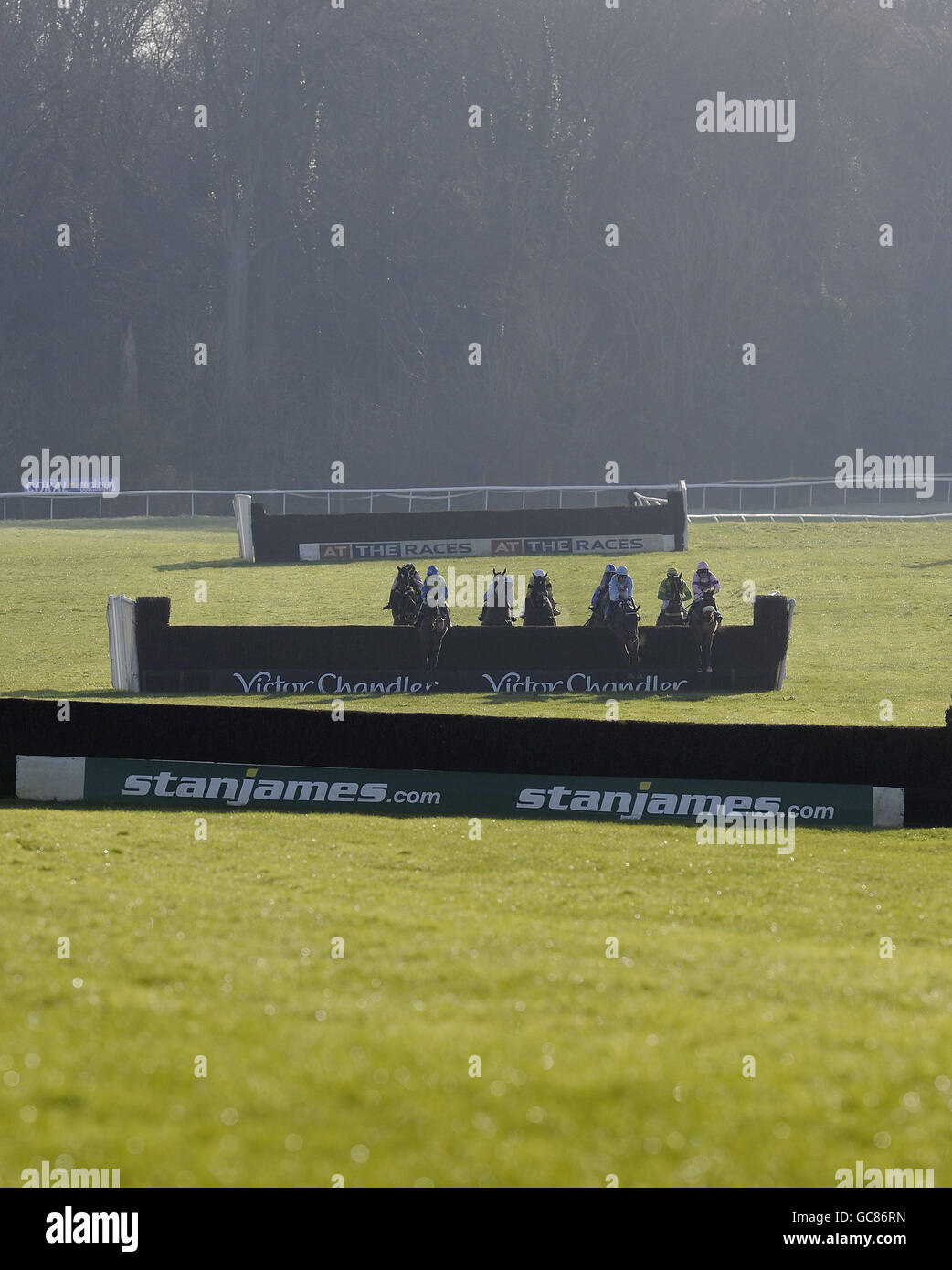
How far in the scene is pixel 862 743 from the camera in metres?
12.3

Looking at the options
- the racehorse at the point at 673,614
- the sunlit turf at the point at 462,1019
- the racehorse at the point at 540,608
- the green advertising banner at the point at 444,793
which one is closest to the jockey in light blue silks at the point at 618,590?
the racehorse at the point at 673,614

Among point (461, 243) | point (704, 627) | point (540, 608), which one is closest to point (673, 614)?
point (704, 627)

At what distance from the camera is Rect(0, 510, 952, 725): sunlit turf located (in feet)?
62.5

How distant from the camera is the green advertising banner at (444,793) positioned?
1216 cm

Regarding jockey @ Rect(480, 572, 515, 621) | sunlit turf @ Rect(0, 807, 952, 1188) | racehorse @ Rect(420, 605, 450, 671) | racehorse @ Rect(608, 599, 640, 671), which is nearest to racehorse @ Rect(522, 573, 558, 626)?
jockey @ Rect(480, 572, 515, 621)

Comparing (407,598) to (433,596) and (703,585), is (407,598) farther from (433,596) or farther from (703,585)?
(703,585)

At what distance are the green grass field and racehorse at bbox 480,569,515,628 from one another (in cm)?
955

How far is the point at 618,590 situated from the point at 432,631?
2494mm

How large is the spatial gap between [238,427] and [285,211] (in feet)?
32.9

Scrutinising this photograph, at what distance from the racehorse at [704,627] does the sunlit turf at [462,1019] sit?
9.56 meters

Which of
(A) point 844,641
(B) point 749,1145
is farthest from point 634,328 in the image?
(B) point 749,1145

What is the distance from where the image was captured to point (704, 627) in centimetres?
2009

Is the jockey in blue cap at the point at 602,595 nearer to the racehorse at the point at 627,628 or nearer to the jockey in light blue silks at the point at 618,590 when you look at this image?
the jockey in light blue silks at the point at 618,590
